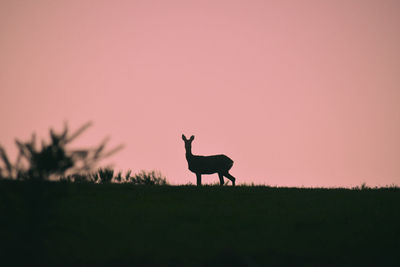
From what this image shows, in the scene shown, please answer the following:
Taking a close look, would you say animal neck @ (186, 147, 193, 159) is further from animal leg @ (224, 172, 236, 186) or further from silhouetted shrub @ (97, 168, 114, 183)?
silhouetted shrub @ (97, 168, 114, 183)

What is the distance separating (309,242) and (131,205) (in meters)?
5.61

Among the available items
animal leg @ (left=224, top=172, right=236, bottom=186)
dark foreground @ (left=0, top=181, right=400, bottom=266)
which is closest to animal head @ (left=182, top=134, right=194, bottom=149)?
animal leg @ (left=224, top=172, right=236, bottom=186)

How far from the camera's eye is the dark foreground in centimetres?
754

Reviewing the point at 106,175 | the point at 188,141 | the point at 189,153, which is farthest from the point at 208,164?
the point at 106,175

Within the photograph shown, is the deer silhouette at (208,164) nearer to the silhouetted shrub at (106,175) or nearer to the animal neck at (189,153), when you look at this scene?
the animal neck at (189,153)

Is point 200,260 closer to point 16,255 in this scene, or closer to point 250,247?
point 250,247

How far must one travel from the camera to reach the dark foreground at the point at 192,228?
754 centimetres

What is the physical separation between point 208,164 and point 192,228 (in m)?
10.7

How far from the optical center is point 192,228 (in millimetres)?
10039

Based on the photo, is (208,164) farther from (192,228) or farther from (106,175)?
(192,228)

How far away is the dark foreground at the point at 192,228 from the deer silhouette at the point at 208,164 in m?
5.49

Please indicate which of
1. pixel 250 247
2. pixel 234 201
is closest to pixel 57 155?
pixel 250 247

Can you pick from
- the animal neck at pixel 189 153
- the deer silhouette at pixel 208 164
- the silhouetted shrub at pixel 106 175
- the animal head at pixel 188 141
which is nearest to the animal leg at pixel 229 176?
the deer silhouette at pixel 208 164

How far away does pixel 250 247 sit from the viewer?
28.1 feet
